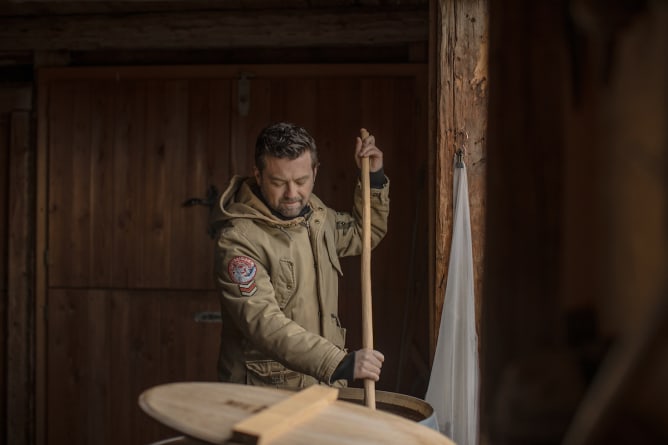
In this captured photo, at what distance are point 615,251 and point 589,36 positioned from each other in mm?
124

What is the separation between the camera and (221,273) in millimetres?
2738

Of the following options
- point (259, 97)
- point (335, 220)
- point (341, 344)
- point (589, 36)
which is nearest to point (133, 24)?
point (259, 97)

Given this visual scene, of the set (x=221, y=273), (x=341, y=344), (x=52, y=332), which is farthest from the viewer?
(x=52, y=332)

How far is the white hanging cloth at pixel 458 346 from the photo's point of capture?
2.78 m

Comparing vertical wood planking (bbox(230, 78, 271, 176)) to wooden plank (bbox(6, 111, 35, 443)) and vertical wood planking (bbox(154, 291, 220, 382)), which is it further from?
wooden plank (bbox(6, 111, 35, 443))

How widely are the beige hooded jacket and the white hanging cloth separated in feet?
1.31

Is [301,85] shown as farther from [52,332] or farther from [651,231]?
[651,231]

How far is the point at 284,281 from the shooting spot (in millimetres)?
→ 2838

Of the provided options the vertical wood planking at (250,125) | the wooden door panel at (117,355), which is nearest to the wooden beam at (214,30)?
the vertical wood planking at (250,125)

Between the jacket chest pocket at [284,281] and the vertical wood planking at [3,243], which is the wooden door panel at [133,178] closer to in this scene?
the vertical wood planking at [3,243]

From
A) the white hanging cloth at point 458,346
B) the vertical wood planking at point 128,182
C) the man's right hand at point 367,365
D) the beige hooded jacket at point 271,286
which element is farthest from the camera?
the vertical wood planking at point 128,182

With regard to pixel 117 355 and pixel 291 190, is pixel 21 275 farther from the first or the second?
pixel 291 190

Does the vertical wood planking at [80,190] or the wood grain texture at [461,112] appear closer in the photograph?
the wood grain texture at [461,112]

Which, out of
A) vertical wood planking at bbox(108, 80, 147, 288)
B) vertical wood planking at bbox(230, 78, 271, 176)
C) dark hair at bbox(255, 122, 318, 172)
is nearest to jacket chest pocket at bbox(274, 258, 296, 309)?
dark hair at bbox(255, 122, 318, 172)
